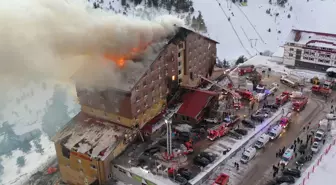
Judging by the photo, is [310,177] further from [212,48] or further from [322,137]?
[212,48]

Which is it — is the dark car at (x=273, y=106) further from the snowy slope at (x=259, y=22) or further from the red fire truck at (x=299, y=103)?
the snowy slope at (x=259, y=22)

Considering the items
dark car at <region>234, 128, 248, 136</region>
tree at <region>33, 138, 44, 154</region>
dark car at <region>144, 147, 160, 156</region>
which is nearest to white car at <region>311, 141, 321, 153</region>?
dark car at <region>234, 128, 248, 136</region>

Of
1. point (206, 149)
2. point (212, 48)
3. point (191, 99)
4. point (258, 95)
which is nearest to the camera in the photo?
point (206, 149)

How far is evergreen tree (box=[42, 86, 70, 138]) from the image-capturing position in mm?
66213

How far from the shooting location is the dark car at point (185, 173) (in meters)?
34.7

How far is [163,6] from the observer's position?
10200cm

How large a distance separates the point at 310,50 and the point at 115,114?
32125 mm

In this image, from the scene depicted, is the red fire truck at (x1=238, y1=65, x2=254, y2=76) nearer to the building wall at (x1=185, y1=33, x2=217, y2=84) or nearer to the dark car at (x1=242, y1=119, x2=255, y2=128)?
the building wall at (x1=185, y1=33, x2=217, y2=84)

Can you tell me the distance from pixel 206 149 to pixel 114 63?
13200 millimetres

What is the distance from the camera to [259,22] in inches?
4235

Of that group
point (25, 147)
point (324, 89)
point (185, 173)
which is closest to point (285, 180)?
point (185, 173)

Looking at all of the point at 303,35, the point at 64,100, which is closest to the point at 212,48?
the point at 303,35

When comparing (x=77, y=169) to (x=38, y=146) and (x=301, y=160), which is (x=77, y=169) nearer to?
(x=301, y=160)

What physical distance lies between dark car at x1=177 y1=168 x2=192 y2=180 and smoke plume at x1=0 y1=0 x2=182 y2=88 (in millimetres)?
11410
